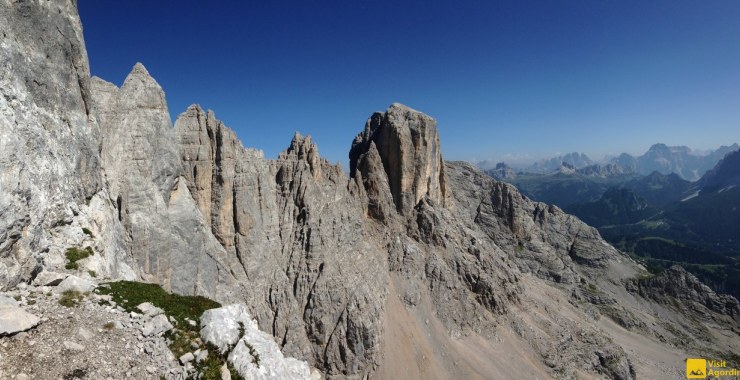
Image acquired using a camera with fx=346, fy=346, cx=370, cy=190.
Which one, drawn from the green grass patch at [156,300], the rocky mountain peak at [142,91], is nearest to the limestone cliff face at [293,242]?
the rocky mountain peak at [142,91]

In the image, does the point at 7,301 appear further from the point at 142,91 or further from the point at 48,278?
the point at 142,91

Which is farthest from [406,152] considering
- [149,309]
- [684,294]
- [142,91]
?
[684,294]

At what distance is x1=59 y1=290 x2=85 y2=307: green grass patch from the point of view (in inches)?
598

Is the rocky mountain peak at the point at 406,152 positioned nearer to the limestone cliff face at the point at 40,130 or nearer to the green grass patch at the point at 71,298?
the limestone cliff face at the point at 40,130

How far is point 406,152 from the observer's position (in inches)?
3440

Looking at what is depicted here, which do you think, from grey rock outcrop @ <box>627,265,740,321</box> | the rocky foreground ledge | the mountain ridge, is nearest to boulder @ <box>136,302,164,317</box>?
the rocky foreground ledge

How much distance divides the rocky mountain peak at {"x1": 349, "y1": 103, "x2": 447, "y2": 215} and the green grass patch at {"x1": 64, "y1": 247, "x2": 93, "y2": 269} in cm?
6820

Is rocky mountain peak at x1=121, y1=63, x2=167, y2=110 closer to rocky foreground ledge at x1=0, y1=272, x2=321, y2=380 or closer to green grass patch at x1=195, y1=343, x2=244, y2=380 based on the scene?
rocky foreground ledge at x1=0, y1=272, x2=321, y2=380

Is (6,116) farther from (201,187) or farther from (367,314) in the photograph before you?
(367,314)

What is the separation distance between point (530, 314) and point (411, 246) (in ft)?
118

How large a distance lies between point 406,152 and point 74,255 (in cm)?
7375

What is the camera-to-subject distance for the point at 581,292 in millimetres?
116000

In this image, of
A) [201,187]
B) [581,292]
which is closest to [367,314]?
[201,187]

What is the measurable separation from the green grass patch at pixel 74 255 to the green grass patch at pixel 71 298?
13.2 ft
